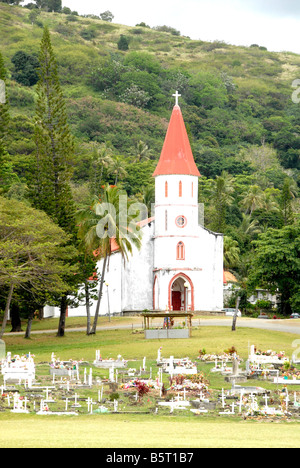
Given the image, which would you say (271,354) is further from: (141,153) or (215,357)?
(141,153)

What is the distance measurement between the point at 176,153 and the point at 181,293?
8863 millimetres

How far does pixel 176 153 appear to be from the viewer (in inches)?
2181

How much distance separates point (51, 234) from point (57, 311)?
2011 cm

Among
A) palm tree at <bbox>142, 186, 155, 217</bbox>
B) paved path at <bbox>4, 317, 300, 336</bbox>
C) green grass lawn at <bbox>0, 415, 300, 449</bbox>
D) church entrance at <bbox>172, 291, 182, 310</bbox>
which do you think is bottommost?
green grass lawn at <bbox>0, 415, 300, 449</bbox>

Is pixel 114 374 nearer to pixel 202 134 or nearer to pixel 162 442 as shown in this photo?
pixel 162 442

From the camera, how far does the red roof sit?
5488 centimetres

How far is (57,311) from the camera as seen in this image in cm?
6072

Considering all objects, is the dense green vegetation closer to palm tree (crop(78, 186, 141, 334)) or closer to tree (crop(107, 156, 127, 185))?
tree (crop(107, 156, 127, 185))

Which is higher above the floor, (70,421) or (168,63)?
(168,63)

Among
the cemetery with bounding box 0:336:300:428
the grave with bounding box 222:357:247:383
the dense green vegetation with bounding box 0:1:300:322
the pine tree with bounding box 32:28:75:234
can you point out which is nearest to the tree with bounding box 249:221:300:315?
the dense green vegetation with bounding box 0:1:300:322

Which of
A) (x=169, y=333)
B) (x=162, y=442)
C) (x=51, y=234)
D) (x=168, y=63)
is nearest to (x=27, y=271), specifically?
(x=51, y=234)

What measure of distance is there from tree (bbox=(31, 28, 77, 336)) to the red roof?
869 centimetres

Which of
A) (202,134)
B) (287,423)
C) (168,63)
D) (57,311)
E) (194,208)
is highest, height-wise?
(168,63)

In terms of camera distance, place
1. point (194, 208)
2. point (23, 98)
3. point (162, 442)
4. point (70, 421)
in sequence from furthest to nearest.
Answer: point (23, 98), point (194, 208), point (70, 421), point (162, 442)
